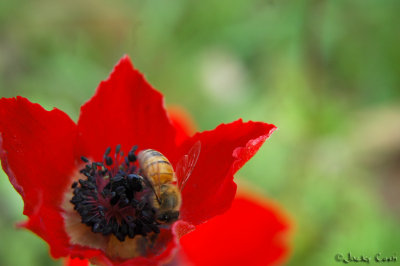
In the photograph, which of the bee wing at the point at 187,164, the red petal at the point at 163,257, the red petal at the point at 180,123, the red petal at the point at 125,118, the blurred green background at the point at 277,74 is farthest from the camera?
the blurred green background at the point at 277,74

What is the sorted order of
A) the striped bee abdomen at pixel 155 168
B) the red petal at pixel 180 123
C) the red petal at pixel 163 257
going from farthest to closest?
1. the red petal at pixel 180 123
2. the striped bee abdomen at pixel 155 168
3. the red petal at pixel 163 257

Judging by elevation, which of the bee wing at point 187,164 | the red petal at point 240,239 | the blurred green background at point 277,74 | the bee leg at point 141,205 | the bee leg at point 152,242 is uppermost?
the blurred green background at point 277,74

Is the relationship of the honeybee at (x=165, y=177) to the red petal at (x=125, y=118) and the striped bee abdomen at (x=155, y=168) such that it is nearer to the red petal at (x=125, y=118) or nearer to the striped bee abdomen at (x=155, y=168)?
the striped bee abdomen at (x=155, y=168)

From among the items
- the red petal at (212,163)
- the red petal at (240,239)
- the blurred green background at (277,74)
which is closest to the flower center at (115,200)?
the red petal at (212,163)

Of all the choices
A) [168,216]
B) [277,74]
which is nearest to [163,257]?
[168,216]

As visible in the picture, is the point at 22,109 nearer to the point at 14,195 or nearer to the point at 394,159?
the point at 14,195

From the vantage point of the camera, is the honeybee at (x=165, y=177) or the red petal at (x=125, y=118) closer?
the honeybee at (x=165, y=177)

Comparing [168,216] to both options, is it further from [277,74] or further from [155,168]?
[277,74]

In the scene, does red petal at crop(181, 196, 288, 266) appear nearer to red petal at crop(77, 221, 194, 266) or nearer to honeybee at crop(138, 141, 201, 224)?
honeybee at crop(138, 141, 201, 224)
